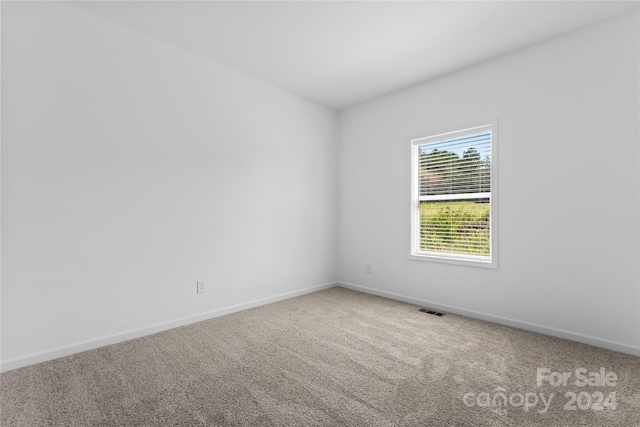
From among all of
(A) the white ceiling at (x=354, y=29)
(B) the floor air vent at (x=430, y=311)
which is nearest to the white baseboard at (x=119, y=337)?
(B) the floor air vent at (x=430, y=311)

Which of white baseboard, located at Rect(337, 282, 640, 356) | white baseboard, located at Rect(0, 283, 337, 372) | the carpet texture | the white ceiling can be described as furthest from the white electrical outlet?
the white ceiling

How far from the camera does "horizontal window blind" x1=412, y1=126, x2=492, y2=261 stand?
128 inches

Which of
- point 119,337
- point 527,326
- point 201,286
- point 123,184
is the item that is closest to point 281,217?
point 201,286

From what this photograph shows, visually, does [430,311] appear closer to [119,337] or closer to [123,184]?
[119,337]

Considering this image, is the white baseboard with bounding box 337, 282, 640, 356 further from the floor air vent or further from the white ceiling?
the white ceiling

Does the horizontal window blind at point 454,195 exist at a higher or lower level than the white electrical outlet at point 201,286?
higher

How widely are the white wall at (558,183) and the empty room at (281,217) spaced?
16mm

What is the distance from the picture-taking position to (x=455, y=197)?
3.47m

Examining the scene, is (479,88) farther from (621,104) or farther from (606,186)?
(606,186)

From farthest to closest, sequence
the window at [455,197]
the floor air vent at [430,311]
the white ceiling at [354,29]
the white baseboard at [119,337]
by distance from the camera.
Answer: the floor air vent at [430,311], the window at [455,197], the white ceiling at [354,29], the white baseboard at [119,337]

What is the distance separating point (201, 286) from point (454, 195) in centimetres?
294

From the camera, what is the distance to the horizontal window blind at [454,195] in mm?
3254

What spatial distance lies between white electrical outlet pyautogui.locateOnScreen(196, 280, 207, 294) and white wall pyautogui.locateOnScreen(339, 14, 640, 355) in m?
2.39

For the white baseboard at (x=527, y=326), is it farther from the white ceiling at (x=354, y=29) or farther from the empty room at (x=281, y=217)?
the white ceiling at (x=354, y=29)
